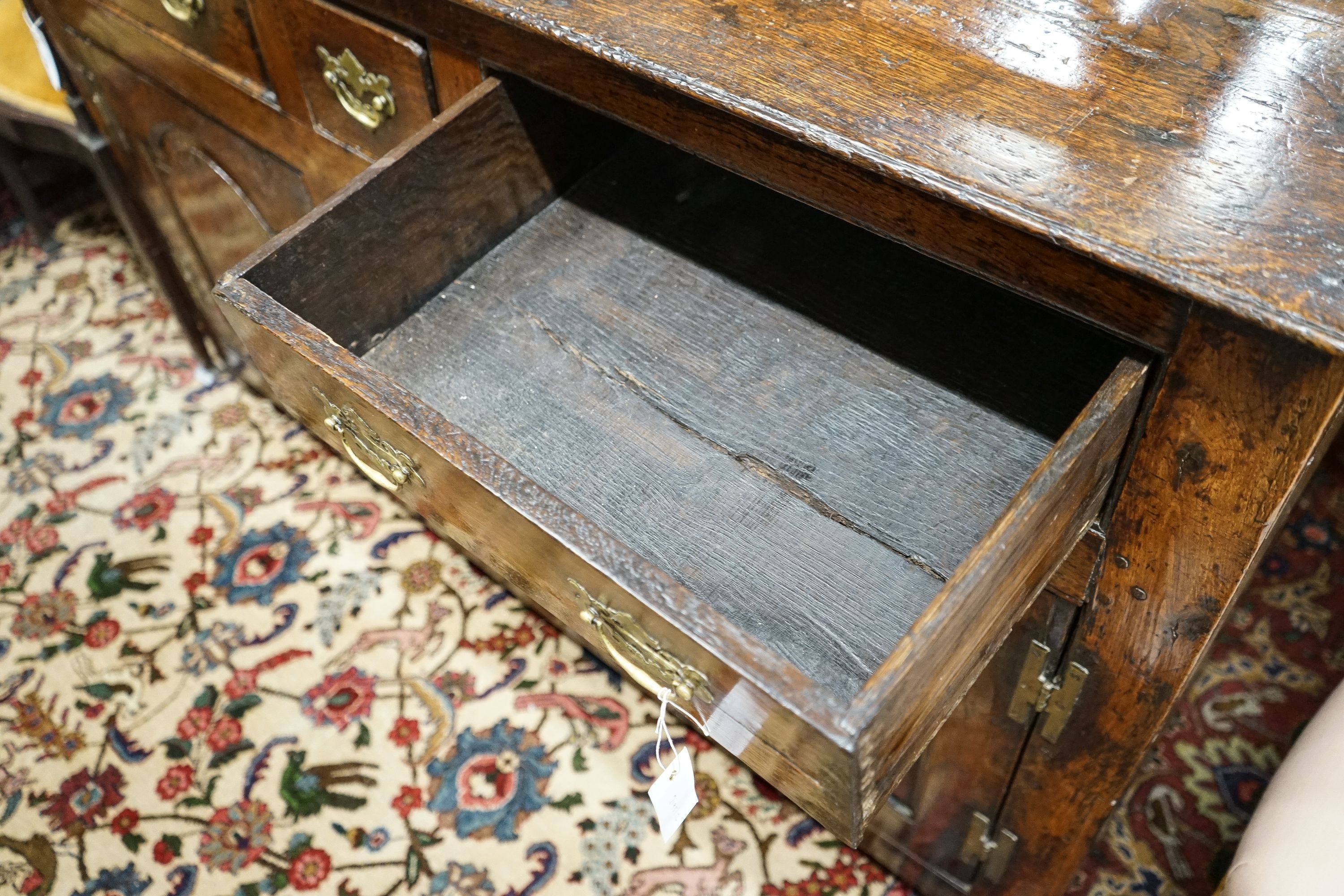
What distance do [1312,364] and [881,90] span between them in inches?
10.0

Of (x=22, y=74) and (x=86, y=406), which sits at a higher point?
(x=22, y=74)

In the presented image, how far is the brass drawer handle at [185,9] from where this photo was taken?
3.07ft

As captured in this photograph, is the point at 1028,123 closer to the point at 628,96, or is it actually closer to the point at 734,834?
the point at 628,96

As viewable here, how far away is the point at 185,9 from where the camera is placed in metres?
0.95

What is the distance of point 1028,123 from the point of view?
1.80 ft

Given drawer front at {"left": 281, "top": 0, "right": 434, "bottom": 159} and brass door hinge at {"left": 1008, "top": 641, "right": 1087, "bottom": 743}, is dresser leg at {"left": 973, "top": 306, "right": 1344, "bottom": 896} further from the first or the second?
drawer front at {"left": 281, "top": 0, "right": 434, "bottom": 159}

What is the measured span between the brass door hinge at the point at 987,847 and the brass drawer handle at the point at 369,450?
2.06 ft

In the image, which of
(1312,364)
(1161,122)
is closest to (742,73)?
(1161,122)

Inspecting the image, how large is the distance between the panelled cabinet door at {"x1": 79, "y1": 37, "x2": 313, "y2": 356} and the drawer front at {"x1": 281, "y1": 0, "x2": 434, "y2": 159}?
16 centimetres

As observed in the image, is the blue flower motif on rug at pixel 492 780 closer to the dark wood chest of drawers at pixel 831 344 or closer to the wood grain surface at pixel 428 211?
the dark wood chest of drawers at pixel 831 344

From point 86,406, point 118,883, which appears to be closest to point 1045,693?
point 118,883

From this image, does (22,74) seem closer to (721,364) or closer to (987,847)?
(721,364)

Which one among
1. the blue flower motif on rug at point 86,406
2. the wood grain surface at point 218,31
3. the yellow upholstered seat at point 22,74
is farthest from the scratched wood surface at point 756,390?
the blue flower motif on rug at point 86,406

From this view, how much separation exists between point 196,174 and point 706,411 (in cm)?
79
